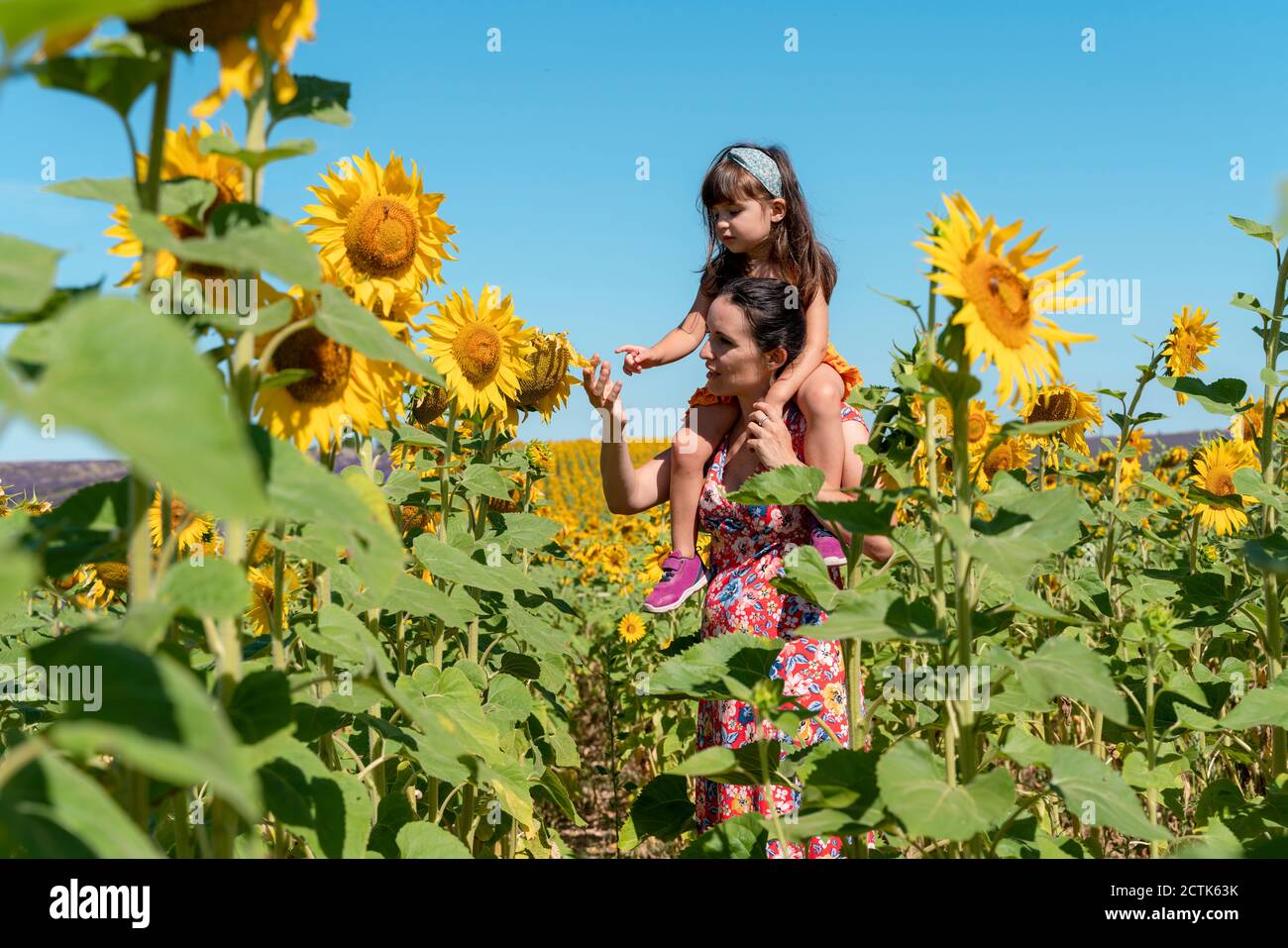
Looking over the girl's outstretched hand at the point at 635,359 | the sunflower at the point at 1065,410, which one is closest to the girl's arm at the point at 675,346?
the girl's outstretched hand at the point at 635,359

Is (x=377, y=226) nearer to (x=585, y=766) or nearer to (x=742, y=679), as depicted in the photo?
(x=742, y=679)

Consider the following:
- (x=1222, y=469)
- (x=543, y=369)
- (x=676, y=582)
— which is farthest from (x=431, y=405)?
(x=1222, y=469)

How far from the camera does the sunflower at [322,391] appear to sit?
150 centimetres

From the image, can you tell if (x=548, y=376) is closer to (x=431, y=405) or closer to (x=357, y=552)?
(x=431, y=405)

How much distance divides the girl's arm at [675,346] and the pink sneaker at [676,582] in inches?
24.0

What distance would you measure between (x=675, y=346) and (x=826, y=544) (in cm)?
100

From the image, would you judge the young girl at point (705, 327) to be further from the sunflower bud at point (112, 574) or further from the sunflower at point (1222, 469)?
the sunflower at point (1222, 469)

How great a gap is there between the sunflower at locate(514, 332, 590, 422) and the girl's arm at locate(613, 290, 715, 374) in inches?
6.5

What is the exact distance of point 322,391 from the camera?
154cm

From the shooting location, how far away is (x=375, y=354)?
3.59 ft

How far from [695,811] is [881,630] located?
1.77 meters

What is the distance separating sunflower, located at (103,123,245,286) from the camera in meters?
1.30

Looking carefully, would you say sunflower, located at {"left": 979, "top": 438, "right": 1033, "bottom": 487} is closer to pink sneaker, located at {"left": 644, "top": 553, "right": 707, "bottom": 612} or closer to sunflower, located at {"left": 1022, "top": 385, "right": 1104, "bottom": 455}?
sunflower, located at {"left": 1022, "top": 385, "right": 1104, "bottom": 455}
